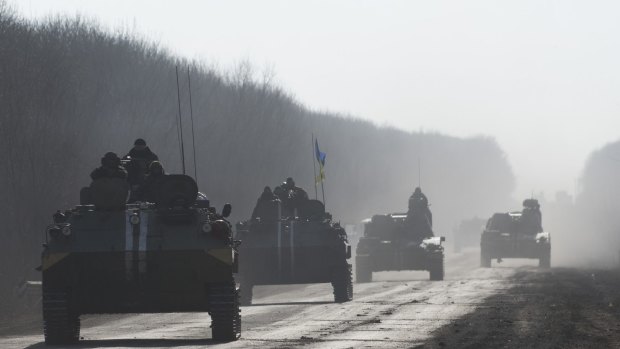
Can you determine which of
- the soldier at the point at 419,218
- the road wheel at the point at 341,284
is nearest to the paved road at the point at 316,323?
the road wheel at the point at 341,284

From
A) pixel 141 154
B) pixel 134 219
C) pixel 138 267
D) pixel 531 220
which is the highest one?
pixel 141 154

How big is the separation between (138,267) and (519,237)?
1461 inches

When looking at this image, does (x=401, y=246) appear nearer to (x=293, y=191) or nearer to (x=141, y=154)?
(x=293, y=191)

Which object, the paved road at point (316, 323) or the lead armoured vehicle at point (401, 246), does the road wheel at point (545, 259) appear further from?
the paved road at point (316, 323)

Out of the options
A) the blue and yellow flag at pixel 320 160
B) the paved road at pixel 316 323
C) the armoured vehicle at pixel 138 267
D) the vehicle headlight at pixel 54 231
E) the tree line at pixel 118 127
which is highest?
the tree line at pixel 118 127

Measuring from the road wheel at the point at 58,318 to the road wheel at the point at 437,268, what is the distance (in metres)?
25.4

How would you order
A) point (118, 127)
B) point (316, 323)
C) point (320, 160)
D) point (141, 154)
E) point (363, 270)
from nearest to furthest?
point (141, 154) → point (316, 323) → point (320, 160) → point (363, 270) → point (118, 127)

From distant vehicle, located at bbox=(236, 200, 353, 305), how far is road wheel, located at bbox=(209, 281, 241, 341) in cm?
1175

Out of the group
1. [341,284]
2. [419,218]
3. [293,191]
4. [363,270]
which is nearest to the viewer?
[341,284]

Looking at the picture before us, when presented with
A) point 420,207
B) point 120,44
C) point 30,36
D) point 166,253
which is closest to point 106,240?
point 166,253

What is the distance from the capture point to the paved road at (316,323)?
1856 centimetres

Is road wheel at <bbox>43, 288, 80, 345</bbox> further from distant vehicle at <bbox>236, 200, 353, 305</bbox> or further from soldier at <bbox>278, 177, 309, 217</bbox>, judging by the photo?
soldier at <bbox>278, 177, 309, 217</bbox>

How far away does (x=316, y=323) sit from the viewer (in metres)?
22.6

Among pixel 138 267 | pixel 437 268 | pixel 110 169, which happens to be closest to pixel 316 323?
pixel 138 267
